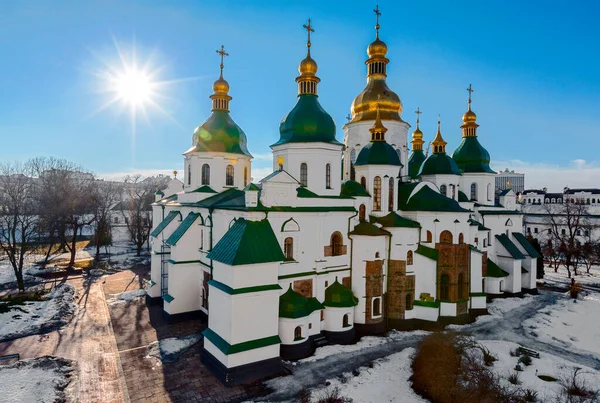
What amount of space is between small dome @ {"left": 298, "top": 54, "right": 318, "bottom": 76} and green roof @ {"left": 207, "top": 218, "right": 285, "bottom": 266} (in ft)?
29.9

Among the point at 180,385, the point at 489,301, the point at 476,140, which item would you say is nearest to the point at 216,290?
the point at 180,385

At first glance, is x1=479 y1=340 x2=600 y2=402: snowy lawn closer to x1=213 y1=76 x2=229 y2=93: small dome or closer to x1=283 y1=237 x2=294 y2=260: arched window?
x1=283 y1=237 x2=294 y2=260: arched window

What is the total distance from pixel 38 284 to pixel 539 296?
39.6 metres

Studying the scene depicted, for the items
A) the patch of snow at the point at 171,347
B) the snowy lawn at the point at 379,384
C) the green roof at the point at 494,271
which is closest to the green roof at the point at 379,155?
the snowy lawn at the point at 379,384

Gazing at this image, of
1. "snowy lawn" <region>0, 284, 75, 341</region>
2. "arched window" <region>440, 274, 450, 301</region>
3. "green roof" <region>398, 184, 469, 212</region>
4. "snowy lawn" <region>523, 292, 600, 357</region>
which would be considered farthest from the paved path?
"snowy lawn" <region>523, 292, 600, 357</region>

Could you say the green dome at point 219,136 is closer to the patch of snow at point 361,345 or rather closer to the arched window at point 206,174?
the arched window at point 206,174

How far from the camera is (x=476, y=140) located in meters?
27.9

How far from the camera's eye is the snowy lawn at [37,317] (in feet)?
57.2

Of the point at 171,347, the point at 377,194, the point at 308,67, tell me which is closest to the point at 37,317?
the point at 171,347

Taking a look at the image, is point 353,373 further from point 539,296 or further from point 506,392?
point 539,296

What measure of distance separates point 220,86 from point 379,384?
2035 cm

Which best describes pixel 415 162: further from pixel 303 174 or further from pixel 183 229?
pixel 183 229

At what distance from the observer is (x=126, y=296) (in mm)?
23516

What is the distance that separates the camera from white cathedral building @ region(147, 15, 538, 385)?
14.0 m
